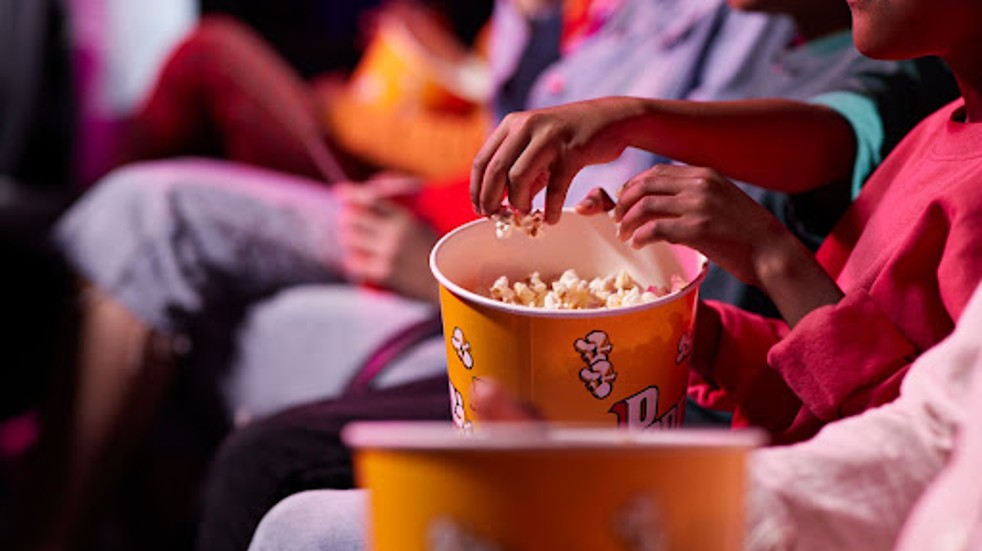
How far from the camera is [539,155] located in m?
0.68

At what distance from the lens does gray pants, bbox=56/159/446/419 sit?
4.24ft

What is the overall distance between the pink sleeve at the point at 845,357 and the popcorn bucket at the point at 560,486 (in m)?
0.20

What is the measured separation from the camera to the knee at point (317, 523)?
688mm

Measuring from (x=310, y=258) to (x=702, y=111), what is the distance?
2.32ft

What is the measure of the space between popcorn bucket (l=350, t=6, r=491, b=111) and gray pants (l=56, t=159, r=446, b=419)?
344mm

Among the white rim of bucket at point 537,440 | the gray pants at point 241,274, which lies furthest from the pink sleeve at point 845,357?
the gray pants at point 241,274

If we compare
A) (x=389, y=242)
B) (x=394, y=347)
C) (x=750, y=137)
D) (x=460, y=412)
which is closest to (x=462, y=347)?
(x=460, y=412)

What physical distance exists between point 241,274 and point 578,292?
75cm

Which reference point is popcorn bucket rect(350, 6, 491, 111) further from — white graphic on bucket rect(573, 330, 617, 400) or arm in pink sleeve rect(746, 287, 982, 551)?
arm in pink sleeve rect(746, 287, 982, 551)

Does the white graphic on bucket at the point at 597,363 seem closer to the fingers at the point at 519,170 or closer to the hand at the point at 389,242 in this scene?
the fingers at the point at 519,170

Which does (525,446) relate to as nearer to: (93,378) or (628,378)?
(628,378)

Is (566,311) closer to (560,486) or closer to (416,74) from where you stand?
(560,486)

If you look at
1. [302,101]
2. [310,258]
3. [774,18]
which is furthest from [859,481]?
[302,101]

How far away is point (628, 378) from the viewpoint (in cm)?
65
